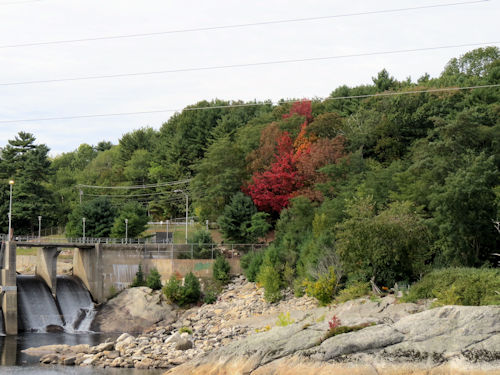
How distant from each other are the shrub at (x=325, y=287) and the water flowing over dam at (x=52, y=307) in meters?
21.1

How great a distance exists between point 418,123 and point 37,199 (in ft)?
157

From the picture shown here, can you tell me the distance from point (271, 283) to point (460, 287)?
19466 millimetres

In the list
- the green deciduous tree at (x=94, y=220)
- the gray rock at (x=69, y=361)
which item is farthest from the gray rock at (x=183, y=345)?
the green deciduous tree at (x=94, y=220)

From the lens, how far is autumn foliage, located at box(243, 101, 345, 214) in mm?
68500

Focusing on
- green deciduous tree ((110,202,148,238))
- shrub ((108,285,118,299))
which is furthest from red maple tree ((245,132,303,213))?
shrub ((108,285,118,299))

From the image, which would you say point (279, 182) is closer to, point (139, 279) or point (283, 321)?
point (139, 279)

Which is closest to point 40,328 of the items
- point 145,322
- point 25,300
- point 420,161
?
point 25,300

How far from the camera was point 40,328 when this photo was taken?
60.6 metres

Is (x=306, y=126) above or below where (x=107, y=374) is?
above

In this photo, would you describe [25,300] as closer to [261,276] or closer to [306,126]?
[261,276]

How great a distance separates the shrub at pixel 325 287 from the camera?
177 ft

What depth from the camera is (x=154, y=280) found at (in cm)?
6744

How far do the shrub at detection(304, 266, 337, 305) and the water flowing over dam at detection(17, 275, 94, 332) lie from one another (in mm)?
21093

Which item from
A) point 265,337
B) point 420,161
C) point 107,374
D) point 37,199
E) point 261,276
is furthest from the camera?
point 37,199
